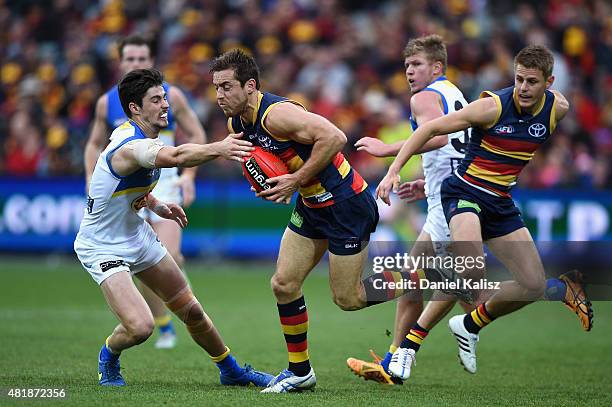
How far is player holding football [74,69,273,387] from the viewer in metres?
7.03

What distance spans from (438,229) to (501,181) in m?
0.83

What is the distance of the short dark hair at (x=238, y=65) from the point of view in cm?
707

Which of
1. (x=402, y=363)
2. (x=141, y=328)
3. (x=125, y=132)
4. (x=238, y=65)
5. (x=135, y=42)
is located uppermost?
(x=135, y=42)

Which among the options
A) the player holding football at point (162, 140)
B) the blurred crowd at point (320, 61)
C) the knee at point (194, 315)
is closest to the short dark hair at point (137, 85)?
the knee at point (194, 315)

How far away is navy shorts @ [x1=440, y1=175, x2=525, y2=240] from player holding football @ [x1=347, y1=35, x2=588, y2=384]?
0.40 metres

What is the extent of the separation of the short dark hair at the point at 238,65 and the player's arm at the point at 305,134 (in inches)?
12.4

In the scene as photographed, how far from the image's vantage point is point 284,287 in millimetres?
7285

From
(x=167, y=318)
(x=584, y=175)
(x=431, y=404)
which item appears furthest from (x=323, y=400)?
(x=584, y=175)

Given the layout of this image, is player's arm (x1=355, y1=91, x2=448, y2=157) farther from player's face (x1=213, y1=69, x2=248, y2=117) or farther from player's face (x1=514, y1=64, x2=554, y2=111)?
player's face (x1=213, y1=69, x2=248, y2=117)

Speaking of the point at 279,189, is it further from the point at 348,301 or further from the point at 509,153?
the point at 509,153

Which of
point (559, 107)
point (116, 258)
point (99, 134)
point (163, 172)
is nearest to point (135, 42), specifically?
point (99, 134)

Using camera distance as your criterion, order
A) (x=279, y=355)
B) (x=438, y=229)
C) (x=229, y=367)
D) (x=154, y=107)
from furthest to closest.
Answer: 1. (x=279, y=355)
2. (x=438, y=229)
3. (x=229, y=367)
4. (x=154, y=107)

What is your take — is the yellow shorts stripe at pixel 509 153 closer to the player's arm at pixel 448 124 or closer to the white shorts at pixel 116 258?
the player's arm at pixel 448 124

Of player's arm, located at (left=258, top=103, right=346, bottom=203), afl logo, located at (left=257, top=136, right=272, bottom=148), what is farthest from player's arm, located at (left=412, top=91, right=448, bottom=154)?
afl logo, located at (left=257, top=136, right=272, bottom=148)
